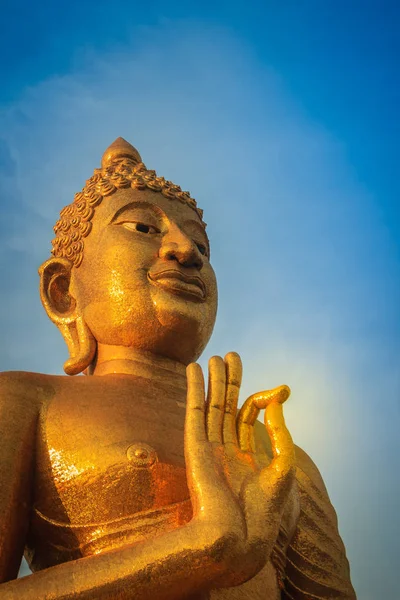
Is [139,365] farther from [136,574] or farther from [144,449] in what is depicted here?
[136,574]

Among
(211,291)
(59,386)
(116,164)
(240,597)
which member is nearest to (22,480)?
(59,386)

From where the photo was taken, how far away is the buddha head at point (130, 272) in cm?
471

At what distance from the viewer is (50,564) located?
12.6 feet

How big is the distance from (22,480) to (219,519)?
3.98 ft

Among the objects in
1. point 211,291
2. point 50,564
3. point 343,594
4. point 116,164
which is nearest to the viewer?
point 50,564

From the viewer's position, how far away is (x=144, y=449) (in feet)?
12.7

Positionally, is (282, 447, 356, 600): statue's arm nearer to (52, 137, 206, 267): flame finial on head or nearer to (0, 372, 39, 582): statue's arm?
(0, 372, 39, 582): statue's arm

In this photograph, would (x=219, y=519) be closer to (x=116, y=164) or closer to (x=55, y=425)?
(x=55, y=425)

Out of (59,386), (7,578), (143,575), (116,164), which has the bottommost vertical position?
(7,578)

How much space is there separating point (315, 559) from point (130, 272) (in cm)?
217

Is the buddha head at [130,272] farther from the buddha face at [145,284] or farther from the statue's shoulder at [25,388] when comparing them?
the statue's shoulder at [25,388]

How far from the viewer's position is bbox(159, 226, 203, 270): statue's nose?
4742 millimetres

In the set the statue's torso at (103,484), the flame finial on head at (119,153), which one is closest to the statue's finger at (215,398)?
the statue's torso at (103,484)

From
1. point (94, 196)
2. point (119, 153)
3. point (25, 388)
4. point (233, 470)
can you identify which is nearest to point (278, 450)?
point (233, 470)
